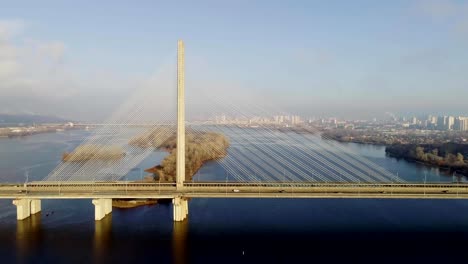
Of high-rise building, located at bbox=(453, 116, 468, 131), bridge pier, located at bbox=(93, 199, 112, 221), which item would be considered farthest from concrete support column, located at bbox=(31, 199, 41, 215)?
high-rise building, located at bbox=(453, 116, 468, 131)

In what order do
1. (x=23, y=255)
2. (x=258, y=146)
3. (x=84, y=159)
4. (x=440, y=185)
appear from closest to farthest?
1. (x=23, y=255)
2. (x=440, y=185)
3. (x=84, y=159)
4. (x=258, y=146)

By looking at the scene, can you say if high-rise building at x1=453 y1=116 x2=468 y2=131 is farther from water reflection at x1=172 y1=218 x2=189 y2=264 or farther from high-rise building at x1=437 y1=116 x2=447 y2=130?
water reflection at x1=172 y1=218 x2=189 y2=264

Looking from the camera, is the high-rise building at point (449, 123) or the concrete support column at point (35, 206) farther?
the high-rise building at point (449, 123)

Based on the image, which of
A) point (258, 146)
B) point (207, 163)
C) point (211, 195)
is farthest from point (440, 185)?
point (258, 146)

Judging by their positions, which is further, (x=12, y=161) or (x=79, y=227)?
(x=12, y=161)

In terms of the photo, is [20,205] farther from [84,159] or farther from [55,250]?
[84,159]

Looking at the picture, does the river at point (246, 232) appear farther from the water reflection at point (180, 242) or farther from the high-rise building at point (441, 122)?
the high-rise building at point (441, 122)

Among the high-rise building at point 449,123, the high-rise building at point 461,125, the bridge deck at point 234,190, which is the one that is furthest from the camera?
the high-rise building at point 449,123

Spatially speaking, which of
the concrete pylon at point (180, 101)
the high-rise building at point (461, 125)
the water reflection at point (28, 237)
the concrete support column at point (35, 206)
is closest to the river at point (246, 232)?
the water reflection at point (28, 237)
